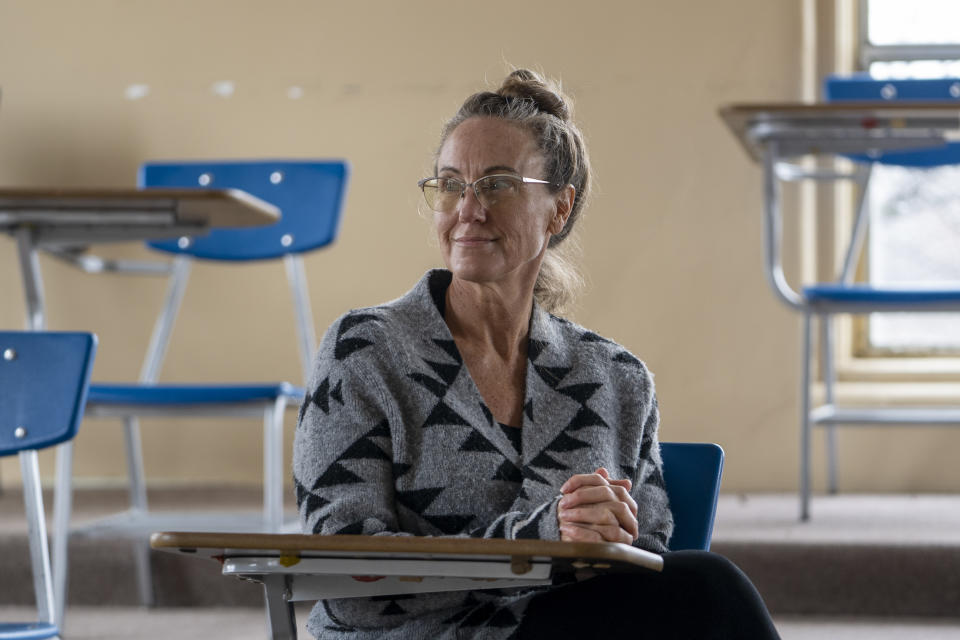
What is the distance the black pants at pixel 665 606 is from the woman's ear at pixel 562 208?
1.69 feet

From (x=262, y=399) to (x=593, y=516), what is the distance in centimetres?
147

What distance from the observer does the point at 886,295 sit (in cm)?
269

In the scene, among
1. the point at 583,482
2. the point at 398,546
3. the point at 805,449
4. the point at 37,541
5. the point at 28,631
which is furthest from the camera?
the point at 805,449

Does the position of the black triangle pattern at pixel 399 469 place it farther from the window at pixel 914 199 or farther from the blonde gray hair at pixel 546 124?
the window at pixel 914 199

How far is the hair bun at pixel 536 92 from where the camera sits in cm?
151

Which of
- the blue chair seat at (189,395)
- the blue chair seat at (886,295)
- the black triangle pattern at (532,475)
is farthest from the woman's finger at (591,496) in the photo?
the blue chair seat at (886,295)

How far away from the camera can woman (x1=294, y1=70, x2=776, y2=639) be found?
119cm

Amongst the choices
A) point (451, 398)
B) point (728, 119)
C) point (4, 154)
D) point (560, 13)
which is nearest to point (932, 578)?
point (728, 119)

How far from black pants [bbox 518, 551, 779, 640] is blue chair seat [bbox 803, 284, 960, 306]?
1.65 m

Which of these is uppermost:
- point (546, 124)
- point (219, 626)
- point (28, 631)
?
point (546, 124)

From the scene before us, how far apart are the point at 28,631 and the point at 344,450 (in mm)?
733

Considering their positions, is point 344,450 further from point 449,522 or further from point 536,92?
point 536,92

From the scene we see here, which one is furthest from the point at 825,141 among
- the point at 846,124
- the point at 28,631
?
the point at 28,631

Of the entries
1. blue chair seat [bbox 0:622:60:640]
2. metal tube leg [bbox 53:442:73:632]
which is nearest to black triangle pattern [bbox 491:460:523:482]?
blue chair seat [bbox 0:622:60:640]
